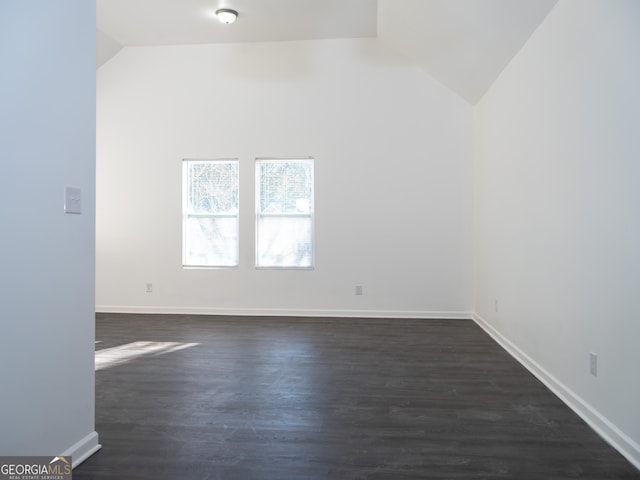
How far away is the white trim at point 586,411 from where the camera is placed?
1.94 metres

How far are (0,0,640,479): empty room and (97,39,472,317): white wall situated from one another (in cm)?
3

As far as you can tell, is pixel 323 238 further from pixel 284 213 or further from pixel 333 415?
pixel 333 415

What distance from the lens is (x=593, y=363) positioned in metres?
2.34

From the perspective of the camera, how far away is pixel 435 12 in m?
3.90

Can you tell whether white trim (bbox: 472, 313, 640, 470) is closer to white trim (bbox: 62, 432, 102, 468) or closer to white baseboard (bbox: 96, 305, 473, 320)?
white baseboard (bbox: 96, 305, 473, 320)

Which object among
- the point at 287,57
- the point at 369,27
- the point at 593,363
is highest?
the point at 369,27

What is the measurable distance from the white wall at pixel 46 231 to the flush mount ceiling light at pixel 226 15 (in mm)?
2900

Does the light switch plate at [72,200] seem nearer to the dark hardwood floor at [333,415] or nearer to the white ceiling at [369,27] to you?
the dark hardwood floor at [333,415]

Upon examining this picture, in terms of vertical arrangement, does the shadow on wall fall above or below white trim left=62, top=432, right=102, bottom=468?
above

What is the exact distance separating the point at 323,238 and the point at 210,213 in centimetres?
152

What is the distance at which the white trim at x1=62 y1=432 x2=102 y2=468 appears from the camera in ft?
6.14

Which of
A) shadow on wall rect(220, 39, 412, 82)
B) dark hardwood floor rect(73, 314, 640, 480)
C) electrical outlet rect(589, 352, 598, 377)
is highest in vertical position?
shadow on wall rect(220, 39, 412, 82)

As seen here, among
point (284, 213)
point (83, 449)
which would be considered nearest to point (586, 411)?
point (83, 449)

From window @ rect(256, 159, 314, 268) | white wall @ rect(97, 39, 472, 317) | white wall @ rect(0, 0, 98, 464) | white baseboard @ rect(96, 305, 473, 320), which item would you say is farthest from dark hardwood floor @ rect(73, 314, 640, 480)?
window @ rect(256, 159, 314, 268)
